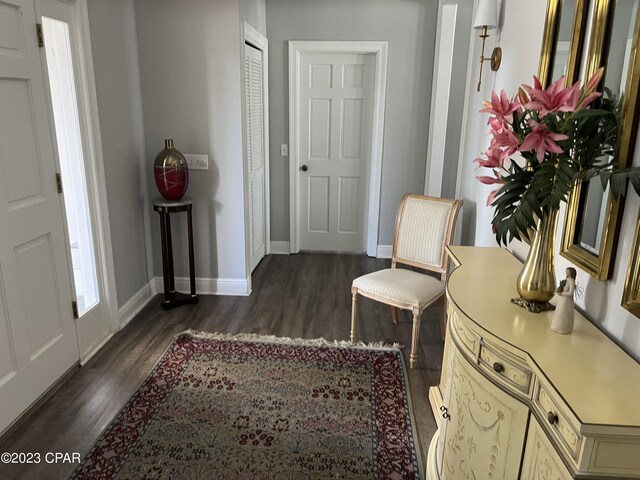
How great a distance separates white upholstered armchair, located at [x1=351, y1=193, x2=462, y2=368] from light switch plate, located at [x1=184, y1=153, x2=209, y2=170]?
4.92 feet

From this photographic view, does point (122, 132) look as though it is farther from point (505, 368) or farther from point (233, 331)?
point (505, 368)

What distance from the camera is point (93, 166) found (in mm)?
2844

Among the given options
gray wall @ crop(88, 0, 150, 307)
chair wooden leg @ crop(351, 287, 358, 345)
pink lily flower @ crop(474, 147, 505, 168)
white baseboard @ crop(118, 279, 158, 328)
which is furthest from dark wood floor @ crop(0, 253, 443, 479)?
pink lily flower @ crop(474, 147, 505, 168)

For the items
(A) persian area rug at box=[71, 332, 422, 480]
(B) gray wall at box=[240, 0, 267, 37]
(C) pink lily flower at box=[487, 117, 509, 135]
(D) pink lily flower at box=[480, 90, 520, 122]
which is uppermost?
(B) gray wall at box=[240, 0, 267, 37]

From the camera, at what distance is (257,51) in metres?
4.07

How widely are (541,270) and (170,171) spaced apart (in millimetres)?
2541

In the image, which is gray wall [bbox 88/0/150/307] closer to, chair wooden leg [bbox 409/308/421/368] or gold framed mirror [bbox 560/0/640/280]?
chair wooden leg [bbox 409/308/421/368]

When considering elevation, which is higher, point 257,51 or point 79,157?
point 257,51

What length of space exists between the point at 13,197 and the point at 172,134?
59.2 inches

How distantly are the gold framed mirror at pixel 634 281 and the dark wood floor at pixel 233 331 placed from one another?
118cm

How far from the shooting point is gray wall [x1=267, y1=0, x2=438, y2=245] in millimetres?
4234

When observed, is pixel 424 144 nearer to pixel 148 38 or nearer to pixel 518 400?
pixel 148 38

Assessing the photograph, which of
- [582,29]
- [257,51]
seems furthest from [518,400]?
[257,51]

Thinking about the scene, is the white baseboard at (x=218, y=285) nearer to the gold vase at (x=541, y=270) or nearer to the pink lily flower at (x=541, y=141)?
the gold vase at (x=541, y=270)
